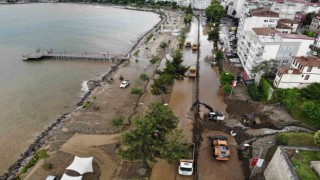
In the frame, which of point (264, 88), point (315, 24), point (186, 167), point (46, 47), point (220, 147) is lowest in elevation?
point (186, 167)

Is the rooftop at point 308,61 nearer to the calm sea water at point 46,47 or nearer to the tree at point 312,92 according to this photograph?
the tree at point 312,92

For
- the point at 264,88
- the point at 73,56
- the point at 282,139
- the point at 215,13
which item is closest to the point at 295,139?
the point at 282,139

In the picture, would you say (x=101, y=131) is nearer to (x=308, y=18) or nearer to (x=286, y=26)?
(x=286, y=26)

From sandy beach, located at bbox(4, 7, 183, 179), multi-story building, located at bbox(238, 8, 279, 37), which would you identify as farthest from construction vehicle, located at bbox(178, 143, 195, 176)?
multi-story building, located at bbox(238, 8, 279, 37)

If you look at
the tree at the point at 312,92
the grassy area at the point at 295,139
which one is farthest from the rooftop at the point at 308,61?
the grassy area at the point at 295,139

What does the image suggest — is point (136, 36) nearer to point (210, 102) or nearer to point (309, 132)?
point (210, 102)

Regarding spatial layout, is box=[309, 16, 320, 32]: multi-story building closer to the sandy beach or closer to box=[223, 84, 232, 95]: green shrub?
box=[223, 84, 232, 95]: green shrub
